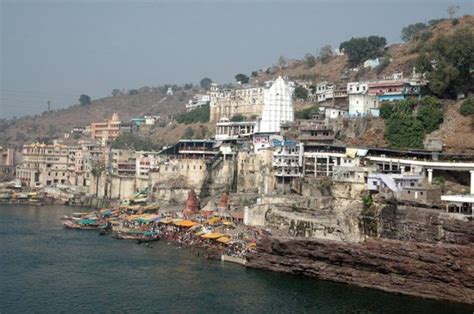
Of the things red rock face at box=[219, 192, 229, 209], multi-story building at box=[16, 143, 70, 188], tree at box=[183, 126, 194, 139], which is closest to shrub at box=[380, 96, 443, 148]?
red rock face at box=[219, 192, 229, 209]

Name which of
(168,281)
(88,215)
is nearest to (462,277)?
(168,281)

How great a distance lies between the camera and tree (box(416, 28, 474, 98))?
41.9m

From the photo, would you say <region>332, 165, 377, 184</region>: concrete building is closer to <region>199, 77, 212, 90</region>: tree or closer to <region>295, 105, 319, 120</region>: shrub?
<region>295, 105, 319, 120</region>: shrub

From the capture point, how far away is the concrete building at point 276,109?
49.0m

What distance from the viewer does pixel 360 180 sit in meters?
35.6

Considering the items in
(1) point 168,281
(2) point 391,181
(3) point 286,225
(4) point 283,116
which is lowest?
(1) point 168,281

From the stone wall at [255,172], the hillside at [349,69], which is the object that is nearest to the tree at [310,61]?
the hillside at [349,69]

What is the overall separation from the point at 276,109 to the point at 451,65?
1391 cm

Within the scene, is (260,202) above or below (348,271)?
above

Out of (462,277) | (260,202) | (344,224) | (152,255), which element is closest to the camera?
(462,277)

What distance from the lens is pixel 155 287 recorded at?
28.1 meters

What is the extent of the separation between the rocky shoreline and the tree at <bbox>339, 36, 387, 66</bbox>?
138 ft

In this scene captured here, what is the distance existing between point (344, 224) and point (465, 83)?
17470 millimetres

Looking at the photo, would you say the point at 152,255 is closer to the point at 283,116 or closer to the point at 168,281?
the point at 168,281
